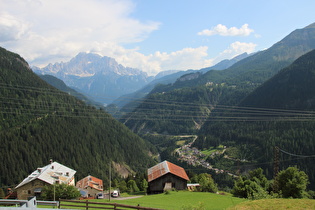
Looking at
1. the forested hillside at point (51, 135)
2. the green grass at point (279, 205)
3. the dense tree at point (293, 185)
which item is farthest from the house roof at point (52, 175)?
the dense tree at point (293, 185)

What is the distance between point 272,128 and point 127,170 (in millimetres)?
99969

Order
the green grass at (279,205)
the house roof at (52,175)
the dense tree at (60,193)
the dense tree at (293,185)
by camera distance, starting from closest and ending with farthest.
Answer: the green grass at (279,205), the dense tree at (293,185), the dense tree at (60,193), the house roof at (52,175)

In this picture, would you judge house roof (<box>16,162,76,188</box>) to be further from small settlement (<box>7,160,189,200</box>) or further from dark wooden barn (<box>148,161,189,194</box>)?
dark wooden barn (<box>148,161,189,194</box>)

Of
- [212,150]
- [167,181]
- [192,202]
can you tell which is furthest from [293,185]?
[212,150]

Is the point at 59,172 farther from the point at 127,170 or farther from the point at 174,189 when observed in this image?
the point at 127,170

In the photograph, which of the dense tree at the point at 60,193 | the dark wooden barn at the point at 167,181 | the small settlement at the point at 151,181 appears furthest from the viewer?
the small settlement at the point at 151,181

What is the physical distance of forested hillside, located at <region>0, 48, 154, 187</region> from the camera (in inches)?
5049

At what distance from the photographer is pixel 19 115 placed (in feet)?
529

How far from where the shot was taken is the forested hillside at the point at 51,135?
5049 inches

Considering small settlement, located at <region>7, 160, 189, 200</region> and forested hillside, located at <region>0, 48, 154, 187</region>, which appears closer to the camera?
small settlement, located at <region>7, 160, 189, 200</region>

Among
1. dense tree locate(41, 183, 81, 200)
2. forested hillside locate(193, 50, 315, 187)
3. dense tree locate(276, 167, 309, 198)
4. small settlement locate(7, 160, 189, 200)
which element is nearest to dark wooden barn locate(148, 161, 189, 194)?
small settlement locate(7, 160, 189, 200)

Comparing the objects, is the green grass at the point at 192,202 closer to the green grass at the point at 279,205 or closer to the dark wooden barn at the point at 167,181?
the green grass at the point at 279,205

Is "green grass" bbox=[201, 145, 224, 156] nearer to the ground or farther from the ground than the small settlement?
nearer to the ground

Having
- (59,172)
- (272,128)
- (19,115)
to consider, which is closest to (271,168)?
(272,128)
